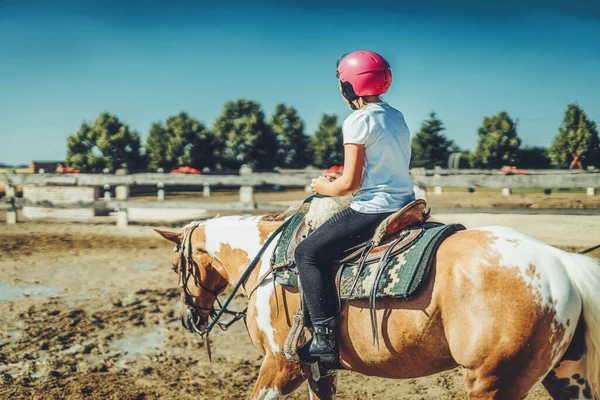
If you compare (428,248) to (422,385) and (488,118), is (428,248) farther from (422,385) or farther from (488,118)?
→ (488,118)

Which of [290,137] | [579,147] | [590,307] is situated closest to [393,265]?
[590,307]

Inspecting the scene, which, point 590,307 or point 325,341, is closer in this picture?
point 590,307

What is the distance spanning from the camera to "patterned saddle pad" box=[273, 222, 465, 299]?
7.98 ft

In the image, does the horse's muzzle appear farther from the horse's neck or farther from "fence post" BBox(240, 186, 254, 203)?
"fence post" BBox(240, 186, 254, 203)

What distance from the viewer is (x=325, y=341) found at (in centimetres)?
265

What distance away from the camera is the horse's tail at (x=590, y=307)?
7.37 ft

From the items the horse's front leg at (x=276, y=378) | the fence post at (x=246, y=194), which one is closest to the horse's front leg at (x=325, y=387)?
the horse's front leg at (x=276, y=378)

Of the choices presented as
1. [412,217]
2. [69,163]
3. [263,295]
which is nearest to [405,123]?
[412,217]

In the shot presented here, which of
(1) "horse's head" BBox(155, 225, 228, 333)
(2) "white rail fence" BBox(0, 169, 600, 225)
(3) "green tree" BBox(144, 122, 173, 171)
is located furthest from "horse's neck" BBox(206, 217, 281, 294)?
(3) "green tree" BBox(144, 122, 173, 171)

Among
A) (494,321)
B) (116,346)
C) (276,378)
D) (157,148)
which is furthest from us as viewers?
(157,148)

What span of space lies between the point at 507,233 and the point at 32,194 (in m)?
17.7

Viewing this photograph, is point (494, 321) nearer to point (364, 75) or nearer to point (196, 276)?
point (364, 75)

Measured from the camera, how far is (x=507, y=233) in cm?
249

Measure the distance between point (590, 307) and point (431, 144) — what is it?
142 feet
